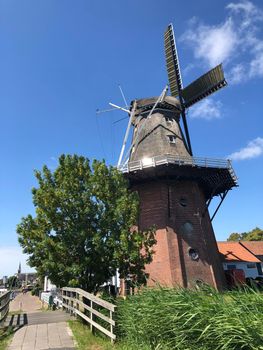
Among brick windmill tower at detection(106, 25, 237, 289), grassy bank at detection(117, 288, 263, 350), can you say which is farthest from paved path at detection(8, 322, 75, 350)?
brick windmill tower at detection(106, 25, 237, 289)

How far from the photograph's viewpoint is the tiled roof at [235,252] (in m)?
40.1

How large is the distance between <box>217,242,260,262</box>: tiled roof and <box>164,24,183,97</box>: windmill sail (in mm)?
20925

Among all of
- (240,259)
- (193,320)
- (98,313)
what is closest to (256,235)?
(240,259)

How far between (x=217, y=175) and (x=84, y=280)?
15.4 metres

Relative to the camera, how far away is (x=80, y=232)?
12.0 meters

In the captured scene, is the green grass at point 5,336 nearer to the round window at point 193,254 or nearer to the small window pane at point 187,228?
the round window at point 193,254

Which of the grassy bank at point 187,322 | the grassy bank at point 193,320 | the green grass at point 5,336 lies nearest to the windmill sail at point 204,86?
the grassy bank at point 187,322

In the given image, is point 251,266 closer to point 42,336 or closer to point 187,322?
point 42,336

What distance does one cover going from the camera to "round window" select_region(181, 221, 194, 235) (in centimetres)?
2275

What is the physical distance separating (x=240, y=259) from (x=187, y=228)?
811 inches

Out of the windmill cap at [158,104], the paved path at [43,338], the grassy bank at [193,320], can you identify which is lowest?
the paved path at [43,338]

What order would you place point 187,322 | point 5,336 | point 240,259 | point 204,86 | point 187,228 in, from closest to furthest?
point 187,322 < point 5,336 < point 187,228 < point 204,86 < point 240,259

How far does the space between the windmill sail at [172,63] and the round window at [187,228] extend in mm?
13401

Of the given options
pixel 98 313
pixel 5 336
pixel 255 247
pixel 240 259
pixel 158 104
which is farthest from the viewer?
pixel 255 247
